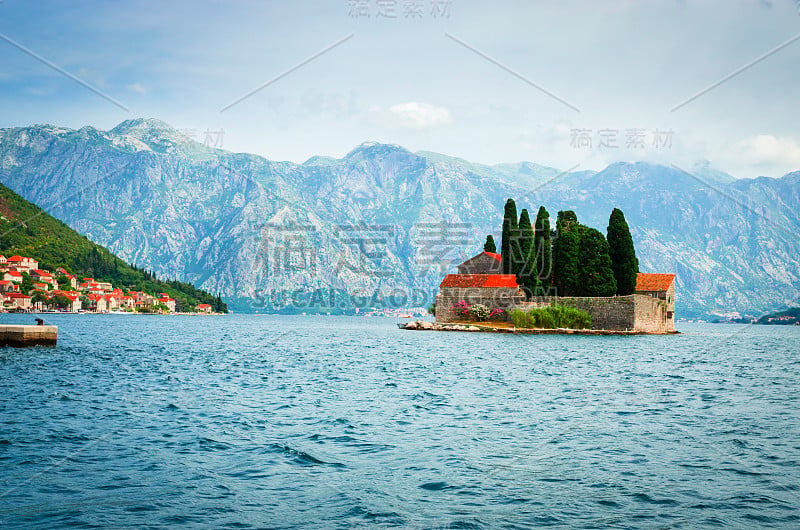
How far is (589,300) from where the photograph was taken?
65.2 metres

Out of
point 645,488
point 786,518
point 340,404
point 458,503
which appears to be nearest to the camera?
point 786,518

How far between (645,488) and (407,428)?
6708 mm

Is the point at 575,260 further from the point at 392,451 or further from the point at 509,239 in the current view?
the point at 392,451

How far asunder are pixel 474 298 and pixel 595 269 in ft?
43.1

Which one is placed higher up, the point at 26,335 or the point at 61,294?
the point at 61,294

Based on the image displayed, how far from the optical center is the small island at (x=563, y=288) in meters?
65.0

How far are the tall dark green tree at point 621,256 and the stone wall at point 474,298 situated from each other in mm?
11029

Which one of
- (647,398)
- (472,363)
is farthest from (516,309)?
(647,398)

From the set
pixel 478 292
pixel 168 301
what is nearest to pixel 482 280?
pixel 478 292

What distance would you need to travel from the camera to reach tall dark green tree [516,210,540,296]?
67000 mm

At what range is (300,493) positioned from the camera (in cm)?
1052

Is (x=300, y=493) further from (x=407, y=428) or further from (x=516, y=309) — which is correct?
(x=516, y=309)

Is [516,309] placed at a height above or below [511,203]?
below

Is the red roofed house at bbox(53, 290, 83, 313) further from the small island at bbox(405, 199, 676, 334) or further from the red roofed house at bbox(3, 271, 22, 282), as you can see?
the small island at bbox(405, 199, 676, 334)
